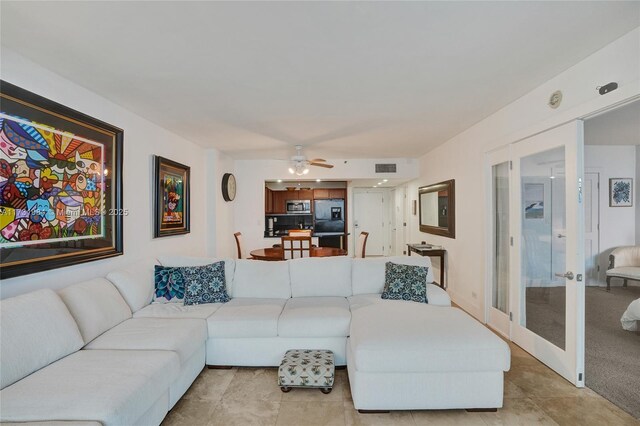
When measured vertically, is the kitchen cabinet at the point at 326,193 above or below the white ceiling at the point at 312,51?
below

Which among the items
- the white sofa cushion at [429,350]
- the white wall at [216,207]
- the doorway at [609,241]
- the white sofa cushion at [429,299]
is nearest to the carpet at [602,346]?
the doorway at [609,241]

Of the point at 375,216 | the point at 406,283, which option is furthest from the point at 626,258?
the point at 375,216

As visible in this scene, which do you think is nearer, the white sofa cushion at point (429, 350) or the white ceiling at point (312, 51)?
the white ceiling at point (312, 51)

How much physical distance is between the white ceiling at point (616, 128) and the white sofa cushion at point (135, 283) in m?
4.74

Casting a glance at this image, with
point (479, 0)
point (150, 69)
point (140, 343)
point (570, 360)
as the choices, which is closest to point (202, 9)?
point (150, 69)

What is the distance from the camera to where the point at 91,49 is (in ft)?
6.60

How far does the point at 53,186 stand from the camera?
2271mm

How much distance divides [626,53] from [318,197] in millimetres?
6700

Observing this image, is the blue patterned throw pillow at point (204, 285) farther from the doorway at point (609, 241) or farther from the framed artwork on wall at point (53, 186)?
the doorway at point (609, 241)

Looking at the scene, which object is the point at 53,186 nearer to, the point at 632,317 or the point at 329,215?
the point at 632,317

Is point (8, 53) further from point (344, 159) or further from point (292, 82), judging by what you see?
point (344, 159)

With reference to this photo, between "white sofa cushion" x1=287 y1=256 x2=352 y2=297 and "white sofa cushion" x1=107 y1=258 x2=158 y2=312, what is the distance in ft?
4.75

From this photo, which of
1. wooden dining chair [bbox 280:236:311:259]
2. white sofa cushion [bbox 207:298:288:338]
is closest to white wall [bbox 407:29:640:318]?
wooden dining chair [bbox 280:236:311:259]

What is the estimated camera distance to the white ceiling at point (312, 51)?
1.64 meters
